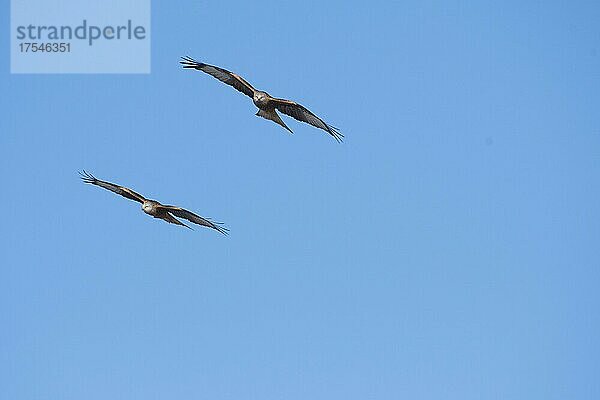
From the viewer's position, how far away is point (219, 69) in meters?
21.5

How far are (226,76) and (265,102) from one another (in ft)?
2.70

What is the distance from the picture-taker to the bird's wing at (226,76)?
21234 millimetres

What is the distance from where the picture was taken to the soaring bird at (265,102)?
2066 cm

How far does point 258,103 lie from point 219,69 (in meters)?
0.78

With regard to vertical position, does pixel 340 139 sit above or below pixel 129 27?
below

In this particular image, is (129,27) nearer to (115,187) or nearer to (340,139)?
(115,187)

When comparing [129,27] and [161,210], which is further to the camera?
[129,27]

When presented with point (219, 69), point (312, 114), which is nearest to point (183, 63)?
point (219, 69)

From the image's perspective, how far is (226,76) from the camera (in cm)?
2156

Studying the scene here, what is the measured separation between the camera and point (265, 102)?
21.0 m

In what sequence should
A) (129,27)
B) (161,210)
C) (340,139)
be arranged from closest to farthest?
(340,139) → (161,210) → (129,27)

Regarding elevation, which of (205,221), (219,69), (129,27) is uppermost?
(129,27)

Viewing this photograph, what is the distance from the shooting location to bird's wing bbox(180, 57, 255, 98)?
21.2m

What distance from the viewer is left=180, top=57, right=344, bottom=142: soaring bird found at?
20.7 m
